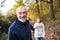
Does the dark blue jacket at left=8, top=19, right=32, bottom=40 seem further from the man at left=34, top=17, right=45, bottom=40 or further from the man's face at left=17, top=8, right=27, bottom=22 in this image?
the man at left=34, top=17, right=45, bottom=40

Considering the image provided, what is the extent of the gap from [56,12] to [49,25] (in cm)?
30

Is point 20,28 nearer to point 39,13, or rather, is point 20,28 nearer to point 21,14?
point 21,14

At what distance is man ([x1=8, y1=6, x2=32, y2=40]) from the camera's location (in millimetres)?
1107

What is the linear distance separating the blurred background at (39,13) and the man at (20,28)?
86.9 inches

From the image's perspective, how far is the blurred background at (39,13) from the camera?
3400mm

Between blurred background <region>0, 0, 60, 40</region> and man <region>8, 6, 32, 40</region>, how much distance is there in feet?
7.24

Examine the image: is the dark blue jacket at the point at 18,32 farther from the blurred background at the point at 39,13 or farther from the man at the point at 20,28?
the blurred background at the point at 39,13

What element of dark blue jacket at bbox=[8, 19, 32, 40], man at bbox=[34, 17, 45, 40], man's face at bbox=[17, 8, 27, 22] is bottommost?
man at bbox=[34, 17, 45, 40]

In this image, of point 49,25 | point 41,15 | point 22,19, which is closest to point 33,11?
point 41,15

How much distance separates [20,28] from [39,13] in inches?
95.2

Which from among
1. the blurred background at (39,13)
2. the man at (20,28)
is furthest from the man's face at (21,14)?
the blurred background at (39,13)

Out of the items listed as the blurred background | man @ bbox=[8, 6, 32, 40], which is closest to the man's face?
Answer: man @ bbox=[8, 6, 32, 40]

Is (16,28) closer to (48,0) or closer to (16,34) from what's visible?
(16,34)

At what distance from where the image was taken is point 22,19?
1.13 m
